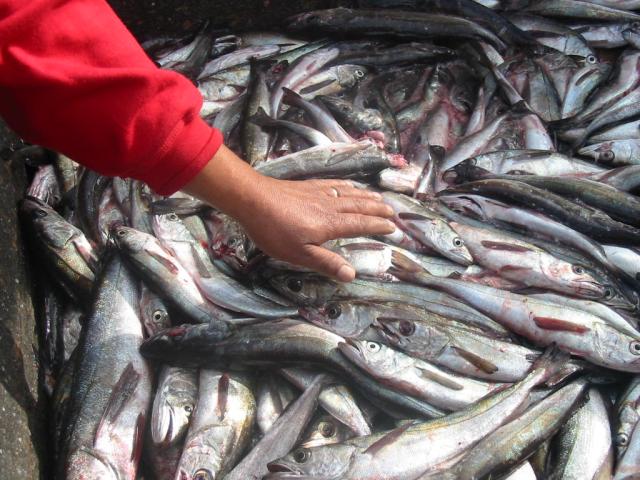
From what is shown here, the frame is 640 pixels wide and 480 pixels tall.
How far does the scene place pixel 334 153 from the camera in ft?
11.3

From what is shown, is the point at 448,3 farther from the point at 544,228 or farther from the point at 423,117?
the point at 544,228

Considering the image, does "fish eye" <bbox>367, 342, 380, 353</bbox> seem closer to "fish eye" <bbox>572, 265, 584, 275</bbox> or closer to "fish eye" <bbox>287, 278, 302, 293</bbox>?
"fish eye" <bbox>287, 278, 302, 293</bbox>

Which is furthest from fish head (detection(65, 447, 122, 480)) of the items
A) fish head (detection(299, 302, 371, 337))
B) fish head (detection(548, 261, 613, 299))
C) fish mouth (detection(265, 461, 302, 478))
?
fish head (detection(548, 261, 613, 299))

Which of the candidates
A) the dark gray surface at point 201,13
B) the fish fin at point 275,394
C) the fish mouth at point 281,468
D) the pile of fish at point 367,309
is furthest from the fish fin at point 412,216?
the dark gray surface at point 201,13

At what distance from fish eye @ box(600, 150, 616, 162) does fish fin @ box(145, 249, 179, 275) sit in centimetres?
257

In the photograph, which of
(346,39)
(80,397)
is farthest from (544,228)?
(80,397)

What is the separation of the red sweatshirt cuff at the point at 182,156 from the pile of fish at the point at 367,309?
880mm

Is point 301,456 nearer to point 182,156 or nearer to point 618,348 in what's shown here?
point 182,156

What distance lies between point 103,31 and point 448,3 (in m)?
3.54

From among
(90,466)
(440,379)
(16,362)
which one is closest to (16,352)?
(16,362)

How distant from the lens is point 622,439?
2580mm

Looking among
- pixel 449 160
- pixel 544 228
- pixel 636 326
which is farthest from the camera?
pixel 449 160

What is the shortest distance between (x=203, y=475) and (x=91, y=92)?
4.67ft

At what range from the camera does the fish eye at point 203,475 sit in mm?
2305
